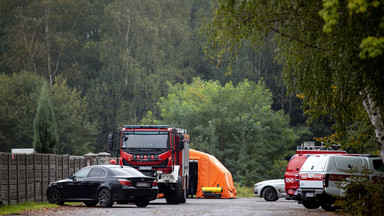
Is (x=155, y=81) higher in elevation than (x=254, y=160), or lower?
higher

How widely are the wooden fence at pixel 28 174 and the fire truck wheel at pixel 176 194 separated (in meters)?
4.33

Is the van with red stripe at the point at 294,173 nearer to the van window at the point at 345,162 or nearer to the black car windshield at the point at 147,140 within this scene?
the van window at the point at 345,162

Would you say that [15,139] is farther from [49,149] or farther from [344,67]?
[344,67]

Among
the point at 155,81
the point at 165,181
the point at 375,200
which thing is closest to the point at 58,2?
the point at 155,81

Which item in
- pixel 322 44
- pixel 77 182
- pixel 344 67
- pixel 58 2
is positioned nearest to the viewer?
pixel 344 67

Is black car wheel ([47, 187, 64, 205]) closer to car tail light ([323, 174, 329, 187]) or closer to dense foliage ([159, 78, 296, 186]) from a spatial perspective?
car tail light ([323, 174, 329, 187])

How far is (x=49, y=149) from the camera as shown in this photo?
39156 mm

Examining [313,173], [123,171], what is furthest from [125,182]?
[313,173]

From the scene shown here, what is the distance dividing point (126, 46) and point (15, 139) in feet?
44.7

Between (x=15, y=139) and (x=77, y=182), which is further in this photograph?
(x=15, y=139)

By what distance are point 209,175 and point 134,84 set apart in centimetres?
2552

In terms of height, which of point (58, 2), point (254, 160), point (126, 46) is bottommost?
point (254, 160)

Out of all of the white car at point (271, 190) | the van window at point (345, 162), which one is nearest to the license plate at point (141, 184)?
the van window at point (345, 162)

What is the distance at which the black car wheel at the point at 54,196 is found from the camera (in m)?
23.8
